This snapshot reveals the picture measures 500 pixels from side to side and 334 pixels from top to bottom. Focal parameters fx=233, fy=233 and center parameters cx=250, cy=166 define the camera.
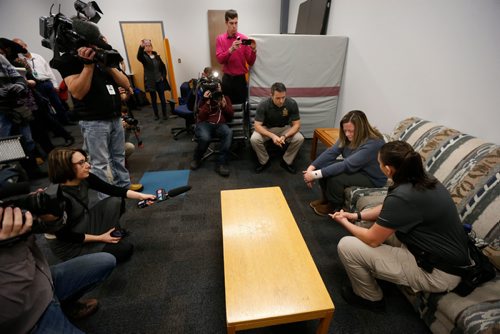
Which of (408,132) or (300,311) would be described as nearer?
(300,311)

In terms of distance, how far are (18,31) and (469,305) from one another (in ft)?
24.3

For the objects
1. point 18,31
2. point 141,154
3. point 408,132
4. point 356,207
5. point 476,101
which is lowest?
point 141,154

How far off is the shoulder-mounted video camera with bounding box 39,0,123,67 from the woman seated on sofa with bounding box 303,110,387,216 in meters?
1.74

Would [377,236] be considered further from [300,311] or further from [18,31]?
[18,31]

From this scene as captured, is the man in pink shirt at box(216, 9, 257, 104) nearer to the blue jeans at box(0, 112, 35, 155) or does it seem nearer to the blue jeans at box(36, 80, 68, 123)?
the blue jeans at box(0, 112, 35, 155)

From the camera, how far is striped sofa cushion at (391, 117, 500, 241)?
49.8 inches

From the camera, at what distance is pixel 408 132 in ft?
6.45

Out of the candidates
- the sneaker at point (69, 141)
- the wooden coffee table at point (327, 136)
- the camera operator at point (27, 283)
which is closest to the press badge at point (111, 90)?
the camera operator at point (27, 283)

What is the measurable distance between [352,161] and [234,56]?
2.07 m

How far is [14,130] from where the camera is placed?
242 centimetres

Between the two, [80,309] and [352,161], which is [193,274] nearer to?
[80,309]

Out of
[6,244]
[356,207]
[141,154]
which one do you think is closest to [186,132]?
[141,154]

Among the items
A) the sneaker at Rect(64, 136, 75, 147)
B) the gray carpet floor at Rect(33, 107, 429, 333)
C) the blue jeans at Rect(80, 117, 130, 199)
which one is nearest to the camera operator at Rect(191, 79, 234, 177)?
the gray carpet floor at Rect(33, 107, 429, 333)

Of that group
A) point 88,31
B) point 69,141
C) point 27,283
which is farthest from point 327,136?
point 69,141
